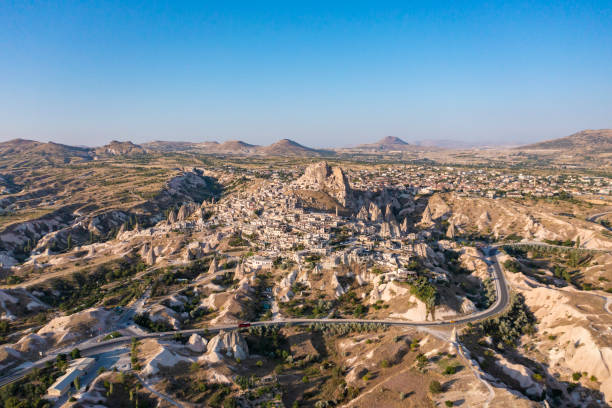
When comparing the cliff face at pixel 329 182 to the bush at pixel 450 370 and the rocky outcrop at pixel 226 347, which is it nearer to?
the rocky outcrop at pixel 226 347

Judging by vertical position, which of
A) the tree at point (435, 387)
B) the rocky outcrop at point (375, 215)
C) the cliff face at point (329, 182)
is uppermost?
the cliff face at point (329, 182)

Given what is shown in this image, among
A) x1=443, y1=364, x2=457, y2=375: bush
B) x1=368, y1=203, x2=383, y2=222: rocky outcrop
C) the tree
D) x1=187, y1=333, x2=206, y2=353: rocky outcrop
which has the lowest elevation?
x1=187, y1=333, x2=206, y2=353: rocky outcrop

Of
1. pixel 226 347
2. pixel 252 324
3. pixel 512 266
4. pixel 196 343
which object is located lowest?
pixel 252 324

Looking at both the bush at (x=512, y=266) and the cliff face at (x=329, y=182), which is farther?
the cliff face at (x=329, y=182)

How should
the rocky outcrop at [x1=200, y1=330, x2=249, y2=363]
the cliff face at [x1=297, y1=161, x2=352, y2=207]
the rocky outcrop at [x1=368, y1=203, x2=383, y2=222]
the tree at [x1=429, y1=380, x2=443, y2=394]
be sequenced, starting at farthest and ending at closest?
the cliff face at [x1=297, y1=161, x2=352, y2=207] → the rocky outcrop at [x1=368, y1=203, x2=383, y2=222] → the rocky outcrop at [x1=200, y1=330, x2=249, y2=363] → the tree at [x1=429, y1=380, x2=443, y2=394]

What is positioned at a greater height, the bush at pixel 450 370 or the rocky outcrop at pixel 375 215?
the rocky outcrop at pixel 375 215

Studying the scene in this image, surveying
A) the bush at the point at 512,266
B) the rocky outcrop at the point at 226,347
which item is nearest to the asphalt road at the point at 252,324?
the rocky outcrop at the point at 226,347

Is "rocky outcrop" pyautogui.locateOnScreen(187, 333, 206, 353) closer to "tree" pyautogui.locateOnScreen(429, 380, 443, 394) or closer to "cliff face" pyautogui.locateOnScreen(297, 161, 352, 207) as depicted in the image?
"tree" pyautogui.locateOnScreen(429, 380, 443, 394)

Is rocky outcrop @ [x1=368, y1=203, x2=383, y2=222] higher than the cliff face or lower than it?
lower

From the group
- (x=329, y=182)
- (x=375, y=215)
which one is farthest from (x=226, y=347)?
(x=329, y=182)

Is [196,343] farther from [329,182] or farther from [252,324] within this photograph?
[329,182]

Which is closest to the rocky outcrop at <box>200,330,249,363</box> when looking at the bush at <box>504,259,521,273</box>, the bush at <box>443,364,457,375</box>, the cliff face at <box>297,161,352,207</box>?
the bush at <box>443,364,457,375</box>
